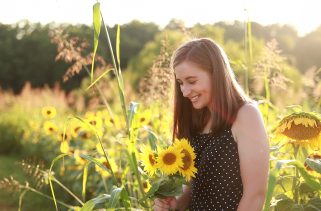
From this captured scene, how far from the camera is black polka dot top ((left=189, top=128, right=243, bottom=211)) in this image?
68.9 inches

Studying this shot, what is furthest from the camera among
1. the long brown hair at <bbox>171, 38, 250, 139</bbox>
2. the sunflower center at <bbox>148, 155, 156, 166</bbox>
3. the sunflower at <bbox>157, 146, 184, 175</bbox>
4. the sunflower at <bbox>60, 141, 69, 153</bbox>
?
the sunflower at <bbox>60, 141, 69, 153</bbox>

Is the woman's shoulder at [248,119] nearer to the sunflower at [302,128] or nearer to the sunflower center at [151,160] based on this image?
the sunflower at [302,128]

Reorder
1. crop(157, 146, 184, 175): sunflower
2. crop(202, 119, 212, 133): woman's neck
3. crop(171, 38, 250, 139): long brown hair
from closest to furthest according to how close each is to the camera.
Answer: crop(157, 146, 184, 175): sunflower
crop(171, 38, 250, 139): long brown hair
crop(202, 119, 212, 133): woman's neck

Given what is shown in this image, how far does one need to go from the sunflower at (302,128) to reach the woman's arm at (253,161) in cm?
14

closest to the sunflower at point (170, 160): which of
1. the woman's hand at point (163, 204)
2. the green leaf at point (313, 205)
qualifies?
the woman's hand at point (163, 204)

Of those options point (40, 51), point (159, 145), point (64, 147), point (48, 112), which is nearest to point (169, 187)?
point (159, 145)

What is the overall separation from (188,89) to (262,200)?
0.41 m

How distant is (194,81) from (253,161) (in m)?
0.33

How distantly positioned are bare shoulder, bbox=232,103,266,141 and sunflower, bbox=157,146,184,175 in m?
0.22

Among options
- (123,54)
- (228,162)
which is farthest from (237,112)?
(123,54)

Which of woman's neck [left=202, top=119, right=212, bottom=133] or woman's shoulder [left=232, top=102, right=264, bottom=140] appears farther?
woman's neck [left=202, top=119, right=212, bottom=133]

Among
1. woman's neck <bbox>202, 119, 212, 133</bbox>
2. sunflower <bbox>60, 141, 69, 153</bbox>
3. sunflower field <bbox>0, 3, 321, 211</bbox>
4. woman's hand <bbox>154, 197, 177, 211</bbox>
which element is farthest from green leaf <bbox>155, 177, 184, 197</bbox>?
sunflower <bbox>60, 141, 69, 153</bbox>

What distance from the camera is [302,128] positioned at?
1757 millimetres

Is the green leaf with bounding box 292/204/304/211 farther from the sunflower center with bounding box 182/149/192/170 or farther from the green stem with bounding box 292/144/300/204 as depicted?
the sunflower center with bounding box 182/149/192/170
